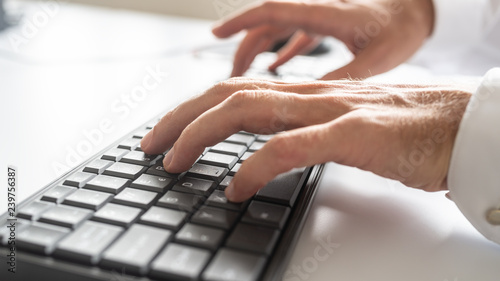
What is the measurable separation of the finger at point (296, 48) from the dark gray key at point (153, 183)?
417 millimetres

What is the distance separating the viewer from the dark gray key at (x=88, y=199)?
360 millimetres

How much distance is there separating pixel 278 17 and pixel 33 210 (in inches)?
21.6

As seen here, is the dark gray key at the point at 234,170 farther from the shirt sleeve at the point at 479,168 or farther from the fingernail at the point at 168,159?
the shirt sleeve at the point at 479,168

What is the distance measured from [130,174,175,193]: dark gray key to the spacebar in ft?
0.27

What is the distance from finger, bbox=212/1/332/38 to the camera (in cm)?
75

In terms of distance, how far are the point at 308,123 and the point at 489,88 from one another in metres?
0.17

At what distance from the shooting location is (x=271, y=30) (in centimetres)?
85

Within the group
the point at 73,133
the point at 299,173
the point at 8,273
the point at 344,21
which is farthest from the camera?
the point at 344,21

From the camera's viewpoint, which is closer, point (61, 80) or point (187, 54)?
point (61, 80)

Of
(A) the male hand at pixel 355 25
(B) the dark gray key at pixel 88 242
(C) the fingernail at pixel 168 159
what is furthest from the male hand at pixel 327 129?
(A) the male hand at pixel 355 25

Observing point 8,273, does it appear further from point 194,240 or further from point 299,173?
point 299,173

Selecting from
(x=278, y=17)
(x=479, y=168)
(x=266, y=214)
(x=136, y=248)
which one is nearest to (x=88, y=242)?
(x=136, y=248)

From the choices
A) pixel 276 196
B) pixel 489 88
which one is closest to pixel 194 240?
pixel 276 196

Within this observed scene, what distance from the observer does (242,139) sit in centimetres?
50
